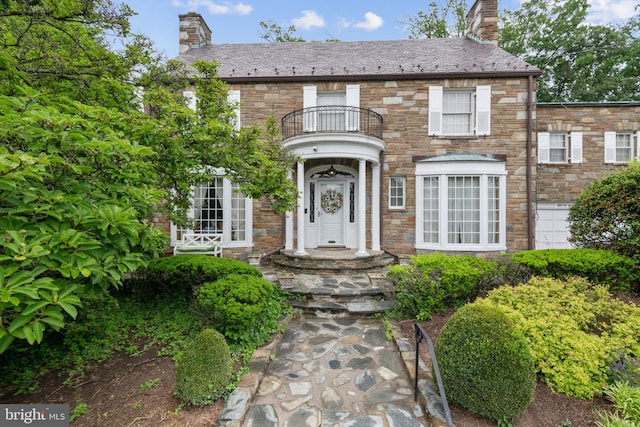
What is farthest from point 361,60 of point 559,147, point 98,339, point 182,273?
point 98,339

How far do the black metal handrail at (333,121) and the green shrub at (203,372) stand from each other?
248 inches

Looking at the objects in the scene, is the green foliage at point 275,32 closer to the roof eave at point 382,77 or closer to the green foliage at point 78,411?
the roof eave at point 382,77

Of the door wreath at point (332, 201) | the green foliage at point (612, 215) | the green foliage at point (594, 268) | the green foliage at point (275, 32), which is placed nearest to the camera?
the green foliage at point (594, 268)

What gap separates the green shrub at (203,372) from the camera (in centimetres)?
257

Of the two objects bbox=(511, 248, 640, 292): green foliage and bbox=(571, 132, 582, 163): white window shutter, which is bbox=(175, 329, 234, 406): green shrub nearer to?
bbox=(511, 248, 640, 292): green foliage

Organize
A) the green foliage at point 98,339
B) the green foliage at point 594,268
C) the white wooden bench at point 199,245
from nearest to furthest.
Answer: the green foliage at point 98,339 → the green foliage at point 594,268 → the white wooden bench at point 199,245

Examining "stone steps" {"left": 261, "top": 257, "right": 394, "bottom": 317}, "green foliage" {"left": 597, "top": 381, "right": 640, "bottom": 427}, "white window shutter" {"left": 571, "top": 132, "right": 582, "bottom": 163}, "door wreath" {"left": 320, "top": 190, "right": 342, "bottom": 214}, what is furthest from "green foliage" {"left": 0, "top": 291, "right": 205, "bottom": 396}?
"white window shutter" {"left": 571, "top": 132, "right": 582, "bottom": 163}

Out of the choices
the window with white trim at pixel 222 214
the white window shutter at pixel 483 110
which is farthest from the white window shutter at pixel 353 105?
the window with white trim at pixel 222 214

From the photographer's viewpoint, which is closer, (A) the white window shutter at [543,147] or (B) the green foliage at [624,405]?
(B) the green foliage at [624,405]

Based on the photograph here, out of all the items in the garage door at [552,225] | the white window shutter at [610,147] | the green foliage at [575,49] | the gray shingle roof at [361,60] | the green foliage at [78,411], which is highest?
the green foliage at [575,49]

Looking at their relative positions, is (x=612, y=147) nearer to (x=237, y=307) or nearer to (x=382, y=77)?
(x=382, y=77)

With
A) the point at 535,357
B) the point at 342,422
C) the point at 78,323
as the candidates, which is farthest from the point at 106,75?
the point at 535,357

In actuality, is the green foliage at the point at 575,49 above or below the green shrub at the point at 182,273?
above

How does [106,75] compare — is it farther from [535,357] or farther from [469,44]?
[469,44]
